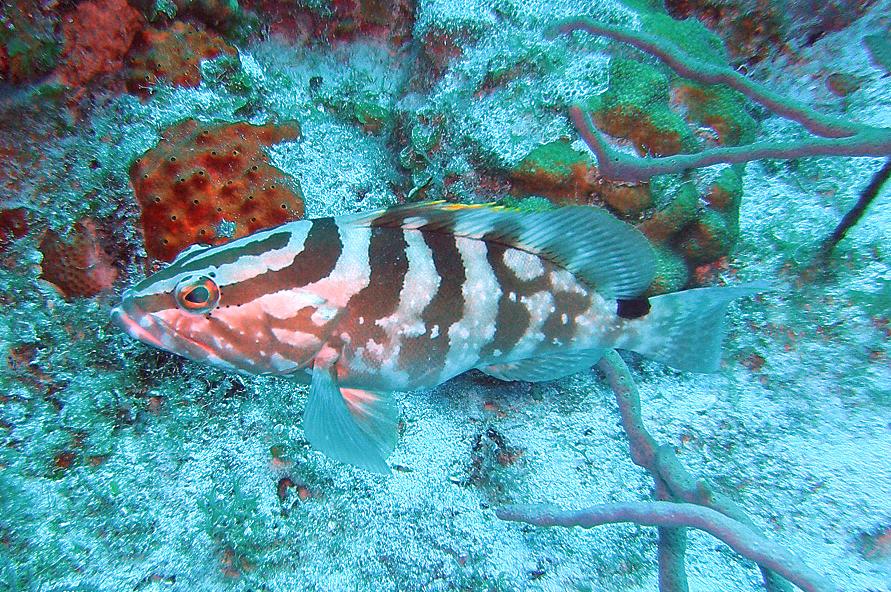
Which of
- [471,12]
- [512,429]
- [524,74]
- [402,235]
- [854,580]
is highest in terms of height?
[471,12]

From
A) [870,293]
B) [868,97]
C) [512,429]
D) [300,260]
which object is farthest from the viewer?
[868,97]

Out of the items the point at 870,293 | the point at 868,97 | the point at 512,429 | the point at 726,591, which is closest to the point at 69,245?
the point at 512,429

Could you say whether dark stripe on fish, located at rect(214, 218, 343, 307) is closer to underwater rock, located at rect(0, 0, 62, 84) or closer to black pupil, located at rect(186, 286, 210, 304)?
black pupil, located at rect(186, 286, 210, 304)

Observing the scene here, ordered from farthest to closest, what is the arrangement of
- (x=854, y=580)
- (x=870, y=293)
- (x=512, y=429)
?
(x=512, y=429), (x=870, y=293), (x=854, y=580)

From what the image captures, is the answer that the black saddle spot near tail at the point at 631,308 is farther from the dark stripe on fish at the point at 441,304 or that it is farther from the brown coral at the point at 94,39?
the brown coral at the point at 94,39

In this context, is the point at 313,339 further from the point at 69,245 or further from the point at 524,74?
the point at 524,74

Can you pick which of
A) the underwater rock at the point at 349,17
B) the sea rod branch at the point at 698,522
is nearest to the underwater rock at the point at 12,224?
the underwater rock at the point at 349,17

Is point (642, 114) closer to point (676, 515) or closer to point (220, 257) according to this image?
point (676, 515)
